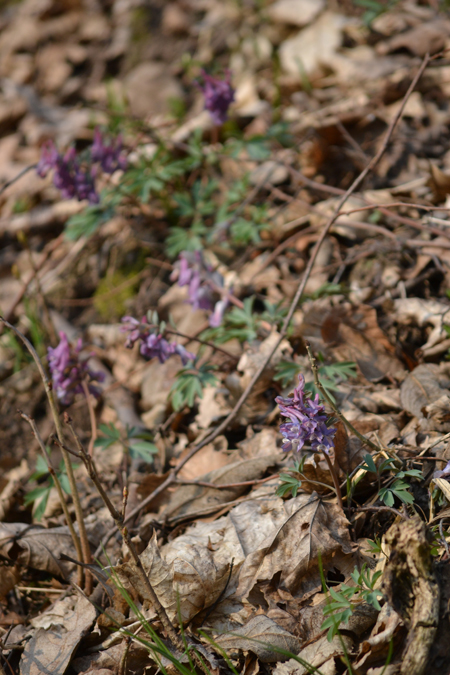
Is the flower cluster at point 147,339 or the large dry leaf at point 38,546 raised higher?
the flower cluster at point 147,339

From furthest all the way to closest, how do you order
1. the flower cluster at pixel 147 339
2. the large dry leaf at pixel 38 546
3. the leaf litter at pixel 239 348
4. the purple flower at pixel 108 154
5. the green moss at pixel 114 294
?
the green moss at pixel 114 294, the purple flower at pixel 108 154, the flower cluster at pixel 147 339, the large dry leaf at pixel 38 546, the leaf litter at pixel 239 348

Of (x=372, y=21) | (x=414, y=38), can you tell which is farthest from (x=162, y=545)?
(x=372, y=21)

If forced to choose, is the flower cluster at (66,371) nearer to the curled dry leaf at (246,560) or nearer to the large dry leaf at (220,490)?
the large dry leaf at (220,490)

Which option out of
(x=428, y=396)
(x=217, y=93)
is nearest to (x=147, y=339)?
(x=428, y=396)

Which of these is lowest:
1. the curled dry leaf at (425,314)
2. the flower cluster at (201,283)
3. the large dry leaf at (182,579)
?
the curled dry leaf at (425,314)

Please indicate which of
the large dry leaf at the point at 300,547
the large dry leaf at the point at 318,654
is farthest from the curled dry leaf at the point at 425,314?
the large dry leaf at the point at 318,654

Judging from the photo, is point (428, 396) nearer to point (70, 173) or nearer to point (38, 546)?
point (38, 546)

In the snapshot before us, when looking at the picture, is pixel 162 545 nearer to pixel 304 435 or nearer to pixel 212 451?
pixel 212 451
